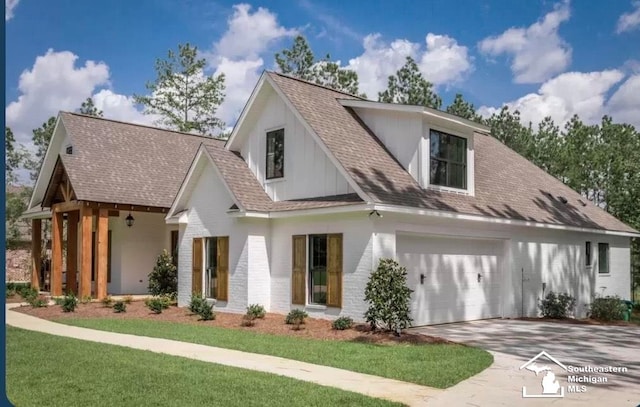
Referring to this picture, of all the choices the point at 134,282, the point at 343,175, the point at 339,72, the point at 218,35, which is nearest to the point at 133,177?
the point at 134,282

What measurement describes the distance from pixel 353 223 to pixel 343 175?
1.09 meters

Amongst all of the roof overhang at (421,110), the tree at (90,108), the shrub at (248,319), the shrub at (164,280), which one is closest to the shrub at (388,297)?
the shrub at (248,319)

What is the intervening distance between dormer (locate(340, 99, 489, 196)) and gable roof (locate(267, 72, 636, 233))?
0.20 meters

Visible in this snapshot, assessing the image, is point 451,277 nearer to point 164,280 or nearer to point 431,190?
point 431,190

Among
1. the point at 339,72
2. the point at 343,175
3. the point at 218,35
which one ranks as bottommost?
the point at 343,175

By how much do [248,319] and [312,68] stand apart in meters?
8.21

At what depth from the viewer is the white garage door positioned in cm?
1338

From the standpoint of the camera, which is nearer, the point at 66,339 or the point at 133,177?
the point at 66,339

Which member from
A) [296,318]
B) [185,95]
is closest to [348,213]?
[296,318]

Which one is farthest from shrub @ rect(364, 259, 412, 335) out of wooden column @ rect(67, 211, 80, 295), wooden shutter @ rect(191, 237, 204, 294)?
wooden column @ rect(67, 211, 80, 295)

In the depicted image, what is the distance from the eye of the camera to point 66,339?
10891mm

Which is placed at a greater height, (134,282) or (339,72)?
(339,72)

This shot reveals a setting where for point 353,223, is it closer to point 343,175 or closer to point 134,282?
point 343,175

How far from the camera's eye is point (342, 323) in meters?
12.0
